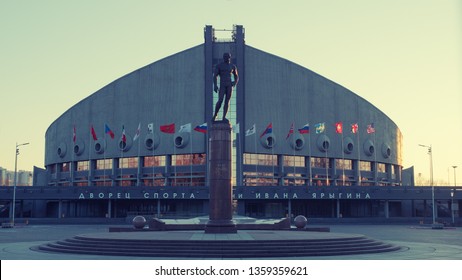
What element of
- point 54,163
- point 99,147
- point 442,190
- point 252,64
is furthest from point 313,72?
point 54,163

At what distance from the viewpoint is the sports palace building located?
99.8 metres

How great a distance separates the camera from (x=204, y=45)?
10812 cm

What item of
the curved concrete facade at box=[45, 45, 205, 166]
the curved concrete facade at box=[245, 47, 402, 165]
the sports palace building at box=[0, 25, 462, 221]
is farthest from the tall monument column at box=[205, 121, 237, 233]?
the curved concrete facade at box=[245, 47, 402, 165]

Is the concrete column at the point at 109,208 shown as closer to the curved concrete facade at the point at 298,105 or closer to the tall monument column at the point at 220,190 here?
the curved concrete facade at the point at 298,105

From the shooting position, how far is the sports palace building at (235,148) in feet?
327

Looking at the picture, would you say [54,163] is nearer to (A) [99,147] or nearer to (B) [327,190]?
(A) [99,147]

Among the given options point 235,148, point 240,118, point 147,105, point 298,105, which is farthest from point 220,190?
point 147,105

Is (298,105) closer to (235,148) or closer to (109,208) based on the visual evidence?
(235,148)

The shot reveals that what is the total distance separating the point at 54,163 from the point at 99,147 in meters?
17.7

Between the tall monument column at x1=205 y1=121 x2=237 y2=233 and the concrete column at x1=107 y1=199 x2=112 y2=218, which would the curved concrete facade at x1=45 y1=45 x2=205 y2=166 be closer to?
the concrete column at x1=107 y1=199 x2=112 y2=218

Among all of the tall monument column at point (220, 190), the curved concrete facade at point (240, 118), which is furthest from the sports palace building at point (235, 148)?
the tall monument column at point (220, 190)

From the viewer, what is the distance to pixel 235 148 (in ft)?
343

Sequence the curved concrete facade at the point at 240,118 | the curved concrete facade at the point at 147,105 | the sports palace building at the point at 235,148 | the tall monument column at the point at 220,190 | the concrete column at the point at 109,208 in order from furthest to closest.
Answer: the curved concrete facade at the point at 147,105
the curved concrete facade at the point at 240,118
the sports palace building at the point at 235,148
the concrete column at the point at 109,208
the tall monument column at the point at 220,190
